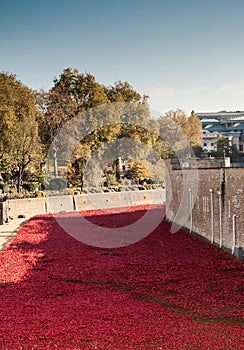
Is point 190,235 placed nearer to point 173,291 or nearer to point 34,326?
point 173,291

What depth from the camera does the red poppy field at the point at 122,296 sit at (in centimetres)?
815

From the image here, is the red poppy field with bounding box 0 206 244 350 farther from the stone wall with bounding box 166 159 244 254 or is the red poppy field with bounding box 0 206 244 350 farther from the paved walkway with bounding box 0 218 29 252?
the paved walkway with bounding box 0 218 29 252

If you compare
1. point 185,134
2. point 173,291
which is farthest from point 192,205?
point 185,134

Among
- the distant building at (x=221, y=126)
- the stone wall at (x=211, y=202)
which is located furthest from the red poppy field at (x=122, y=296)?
the distant building at (x=221, y=126)

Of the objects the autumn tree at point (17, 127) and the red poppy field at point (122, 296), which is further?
the autumn tree at point (17, 127)

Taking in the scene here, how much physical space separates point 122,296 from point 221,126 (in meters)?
123

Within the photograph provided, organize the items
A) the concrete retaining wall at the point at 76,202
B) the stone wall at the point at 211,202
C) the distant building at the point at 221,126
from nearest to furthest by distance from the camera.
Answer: the stone wall at the point at 211,202 → the concrete retaining wall at the point at 76,202 → the distant building at the point at 221,126

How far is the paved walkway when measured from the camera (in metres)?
21.2

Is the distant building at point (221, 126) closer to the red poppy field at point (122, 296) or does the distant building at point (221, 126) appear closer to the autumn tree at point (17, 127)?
the autumn tree at point (17, 127)

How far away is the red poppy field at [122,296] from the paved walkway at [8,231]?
154 cm

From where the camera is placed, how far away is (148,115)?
46500 mm

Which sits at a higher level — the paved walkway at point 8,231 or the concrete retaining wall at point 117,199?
the concrete retaining wall at point 117,199

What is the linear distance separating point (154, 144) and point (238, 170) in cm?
3141

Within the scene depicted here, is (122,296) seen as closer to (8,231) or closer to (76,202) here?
(8,231)
